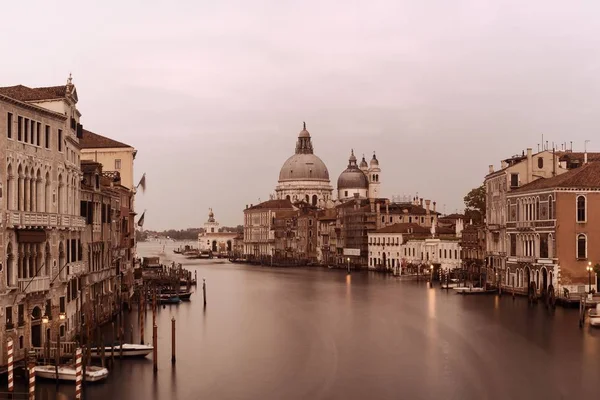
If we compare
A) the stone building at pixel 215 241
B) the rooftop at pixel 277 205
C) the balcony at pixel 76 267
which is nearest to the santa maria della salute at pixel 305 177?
the rooftop at pixel 277 205

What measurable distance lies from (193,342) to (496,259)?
19836 mm

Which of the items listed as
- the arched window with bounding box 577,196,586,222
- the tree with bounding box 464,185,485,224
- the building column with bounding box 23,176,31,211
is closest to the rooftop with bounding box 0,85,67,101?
the building column with bounding box 23,176,31,211

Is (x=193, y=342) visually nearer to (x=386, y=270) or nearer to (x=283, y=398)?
(x=283, y=398)

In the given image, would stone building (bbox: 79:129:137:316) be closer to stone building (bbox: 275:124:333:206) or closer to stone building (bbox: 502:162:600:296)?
stone building (bbox: 502:162:600:296)

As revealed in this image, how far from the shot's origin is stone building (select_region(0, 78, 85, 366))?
58.2 ft

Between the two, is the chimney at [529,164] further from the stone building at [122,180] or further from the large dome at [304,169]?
the large dome at [304,169]

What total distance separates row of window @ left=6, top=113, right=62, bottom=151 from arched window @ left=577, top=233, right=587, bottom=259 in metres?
21.3

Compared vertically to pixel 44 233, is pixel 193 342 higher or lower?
lower

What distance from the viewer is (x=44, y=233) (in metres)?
19.0

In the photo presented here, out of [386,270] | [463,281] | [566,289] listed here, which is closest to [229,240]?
[386,270]

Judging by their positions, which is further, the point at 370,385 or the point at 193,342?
the point at 193,342

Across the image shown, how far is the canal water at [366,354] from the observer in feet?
62.4

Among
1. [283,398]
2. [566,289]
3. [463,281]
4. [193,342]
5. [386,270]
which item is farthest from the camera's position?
[386,270]

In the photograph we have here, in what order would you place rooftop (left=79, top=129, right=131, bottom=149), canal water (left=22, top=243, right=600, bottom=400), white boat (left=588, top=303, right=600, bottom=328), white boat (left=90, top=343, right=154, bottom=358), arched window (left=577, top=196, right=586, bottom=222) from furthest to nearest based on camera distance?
rooftop (left=79, top=129, right=131, bottom=149)
arched window (left=577, top=196, right=586, bottom=222)
white boat (left=588, top=303, right=600, bottom=328)
white boat (left=90, top=343, right=154, bottom=358)
canal water (left=22, top=243, right=600, bottom=400)
